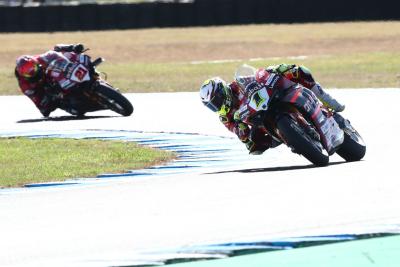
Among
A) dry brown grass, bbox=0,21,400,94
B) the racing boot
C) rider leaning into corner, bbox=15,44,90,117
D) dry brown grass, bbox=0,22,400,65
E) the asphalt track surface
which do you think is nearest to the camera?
the asphalt track surface

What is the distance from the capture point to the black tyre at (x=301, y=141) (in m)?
11.2

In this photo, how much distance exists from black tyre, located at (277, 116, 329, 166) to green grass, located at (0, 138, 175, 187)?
1.78 meters

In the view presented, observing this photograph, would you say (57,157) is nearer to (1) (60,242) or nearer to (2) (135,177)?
(2) (135,177)

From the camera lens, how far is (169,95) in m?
22.9

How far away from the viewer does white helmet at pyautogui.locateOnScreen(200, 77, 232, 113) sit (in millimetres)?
11539

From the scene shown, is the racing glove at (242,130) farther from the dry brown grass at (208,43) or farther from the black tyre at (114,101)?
the dry brown grass at (208,43)

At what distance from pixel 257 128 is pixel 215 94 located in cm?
61

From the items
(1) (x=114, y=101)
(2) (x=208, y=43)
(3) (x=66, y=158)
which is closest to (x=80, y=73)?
(1) (x=114, y=101)

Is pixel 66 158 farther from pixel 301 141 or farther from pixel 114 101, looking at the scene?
pixel 114 101

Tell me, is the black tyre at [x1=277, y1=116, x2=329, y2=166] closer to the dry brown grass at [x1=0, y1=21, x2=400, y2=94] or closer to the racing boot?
the racing boot

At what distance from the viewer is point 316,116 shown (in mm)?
11617

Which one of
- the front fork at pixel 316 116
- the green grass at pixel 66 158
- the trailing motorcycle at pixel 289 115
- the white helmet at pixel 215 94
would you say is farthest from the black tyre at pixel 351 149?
the green grass at pixel 66 158

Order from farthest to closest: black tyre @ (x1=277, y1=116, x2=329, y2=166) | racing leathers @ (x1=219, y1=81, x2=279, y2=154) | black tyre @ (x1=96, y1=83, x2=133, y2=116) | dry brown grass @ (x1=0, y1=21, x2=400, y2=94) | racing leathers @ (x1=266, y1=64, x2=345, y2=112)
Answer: dry brown grass @ (x1=0, y1=21, x2=400, y2=94) < black tyre @ (x1=96, y1=83, x2=133, y2=116) < racing leathers @ (x1=266, y1=64, x2=345, y2=112) < racing leathers @ (x1=219, y1=81, x2=279, y2=154) < black tyre @ (x1=277, y1=116, x2=329, y2=166)

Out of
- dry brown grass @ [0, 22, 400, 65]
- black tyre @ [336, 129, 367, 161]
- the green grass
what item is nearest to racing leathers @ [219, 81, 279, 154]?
black tyre @ [336, 129, 367, 161]
